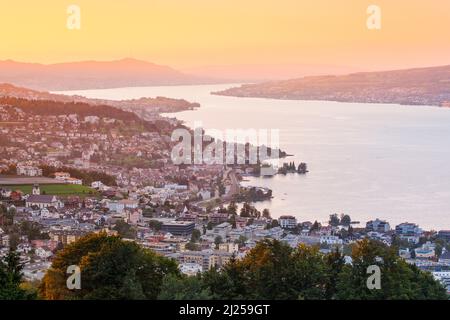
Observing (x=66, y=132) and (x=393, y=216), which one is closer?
(x=393, y=216)

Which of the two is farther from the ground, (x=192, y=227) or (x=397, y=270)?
(x=397, y=270)

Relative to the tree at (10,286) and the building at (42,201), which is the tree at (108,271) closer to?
the tree at (10,286)

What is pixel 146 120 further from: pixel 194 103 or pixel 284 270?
pixel 284 270

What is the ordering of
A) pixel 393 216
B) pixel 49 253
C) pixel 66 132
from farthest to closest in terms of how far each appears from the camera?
pixel 66 132, pixel 393 216, pixel 49 253

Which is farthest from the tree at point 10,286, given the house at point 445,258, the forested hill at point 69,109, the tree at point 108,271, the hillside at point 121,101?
the hillside at point 121,101

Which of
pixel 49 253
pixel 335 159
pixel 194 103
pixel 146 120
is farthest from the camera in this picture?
pixel 194 103

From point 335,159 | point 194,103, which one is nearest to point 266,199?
point 335,159
